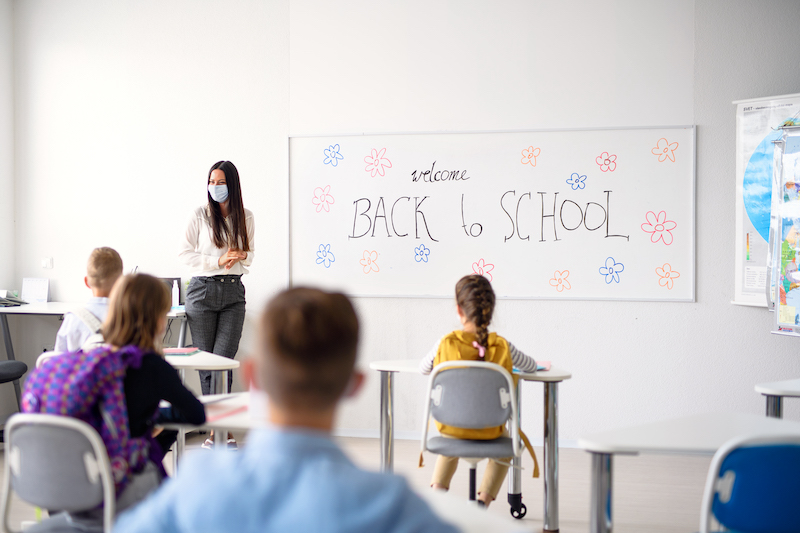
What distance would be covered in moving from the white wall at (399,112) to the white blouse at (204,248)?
556 mm

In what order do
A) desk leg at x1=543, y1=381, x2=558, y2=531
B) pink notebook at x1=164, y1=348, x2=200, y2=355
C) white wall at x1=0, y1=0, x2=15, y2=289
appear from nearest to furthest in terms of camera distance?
desk leg at x1=543, y1=381, x2=558, y2=531, pink notebook at x1=164, y1=348, x2=200, y2=355, white wall at x1=0, y1=0, x2=15, y2=289

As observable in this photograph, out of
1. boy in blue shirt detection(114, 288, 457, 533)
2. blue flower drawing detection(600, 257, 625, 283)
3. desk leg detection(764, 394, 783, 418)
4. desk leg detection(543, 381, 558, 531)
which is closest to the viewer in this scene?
boy in blue shirt detection(114, 288, 457, 533)

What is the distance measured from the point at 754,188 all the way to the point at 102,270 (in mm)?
3356

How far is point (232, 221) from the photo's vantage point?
141 inches

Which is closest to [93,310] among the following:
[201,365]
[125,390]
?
[201,365]

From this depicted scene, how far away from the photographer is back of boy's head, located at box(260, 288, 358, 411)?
2.71ft

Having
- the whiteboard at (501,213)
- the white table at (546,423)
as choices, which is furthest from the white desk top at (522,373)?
the whiteboard at (501,213)

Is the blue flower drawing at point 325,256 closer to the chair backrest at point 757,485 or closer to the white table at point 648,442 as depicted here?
the white table at point 648,442

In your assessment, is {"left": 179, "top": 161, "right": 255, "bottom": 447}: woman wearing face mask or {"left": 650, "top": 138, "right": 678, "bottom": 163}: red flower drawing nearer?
{"left": 179, "top": 161, "right": 255, "bottom": 447}: woman wearing face mask

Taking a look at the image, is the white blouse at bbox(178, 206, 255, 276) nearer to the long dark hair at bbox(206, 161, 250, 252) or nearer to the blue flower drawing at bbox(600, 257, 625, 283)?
the long dark hair at bbox(206, 161, 250, 252)

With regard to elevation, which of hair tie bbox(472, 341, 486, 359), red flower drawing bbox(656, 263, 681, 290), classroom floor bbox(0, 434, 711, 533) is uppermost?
red flower drawing bbox(656, 263, 681, 290)

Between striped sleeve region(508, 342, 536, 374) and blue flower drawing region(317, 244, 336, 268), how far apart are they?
190cm

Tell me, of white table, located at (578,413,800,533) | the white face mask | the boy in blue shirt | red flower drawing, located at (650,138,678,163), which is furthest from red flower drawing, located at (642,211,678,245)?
the boy in blue shirt

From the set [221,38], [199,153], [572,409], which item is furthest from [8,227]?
[572,409]
